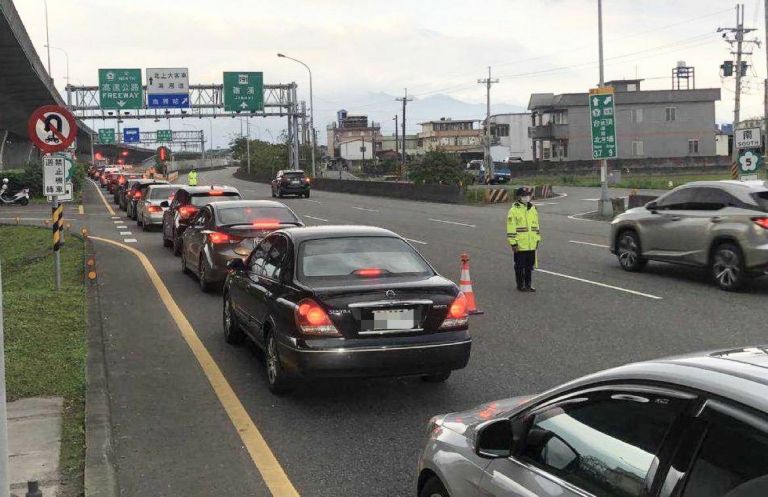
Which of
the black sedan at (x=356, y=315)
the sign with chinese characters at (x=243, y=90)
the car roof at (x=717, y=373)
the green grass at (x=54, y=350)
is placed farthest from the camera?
the sign with chinese characters at (x=243, y=90)

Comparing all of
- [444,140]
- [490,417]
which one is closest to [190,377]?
[490,417]

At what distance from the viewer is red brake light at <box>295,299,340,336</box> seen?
6.27 metres

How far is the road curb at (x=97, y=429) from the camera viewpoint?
485 centimetres

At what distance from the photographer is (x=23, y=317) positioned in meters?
9.99

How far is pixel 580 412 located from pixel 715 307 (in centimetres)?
895

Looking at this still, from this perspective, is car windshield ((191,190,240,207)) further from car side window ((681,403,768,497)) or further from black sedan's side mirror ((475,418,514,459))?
car side window ((681,403,768,497))

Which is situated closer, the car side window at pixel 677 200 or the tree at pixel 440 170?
the car side window at pixel 677 200

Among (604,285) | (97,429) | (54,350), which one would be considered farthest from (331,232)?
(604,285)

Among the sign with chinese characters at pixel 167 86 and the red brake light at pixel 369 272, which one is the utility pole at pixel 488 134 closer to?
the sign with chinese characters at pixel 167 86

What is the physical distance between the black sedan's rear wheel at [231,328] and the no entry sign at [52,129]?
4818mm

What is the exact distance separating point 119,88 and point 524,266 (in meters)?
46.5

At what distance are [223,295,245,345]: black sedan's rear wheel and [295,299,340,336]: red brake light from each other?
102 inches

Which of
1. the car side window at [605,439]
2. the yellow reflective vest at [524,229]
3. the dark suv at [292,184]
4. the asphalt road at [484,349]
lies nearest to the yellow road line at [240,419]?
the asphalt road at [484,349]

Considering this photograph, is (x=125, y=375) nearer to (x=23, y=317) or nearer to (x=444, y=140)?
(x=23, y=317)
